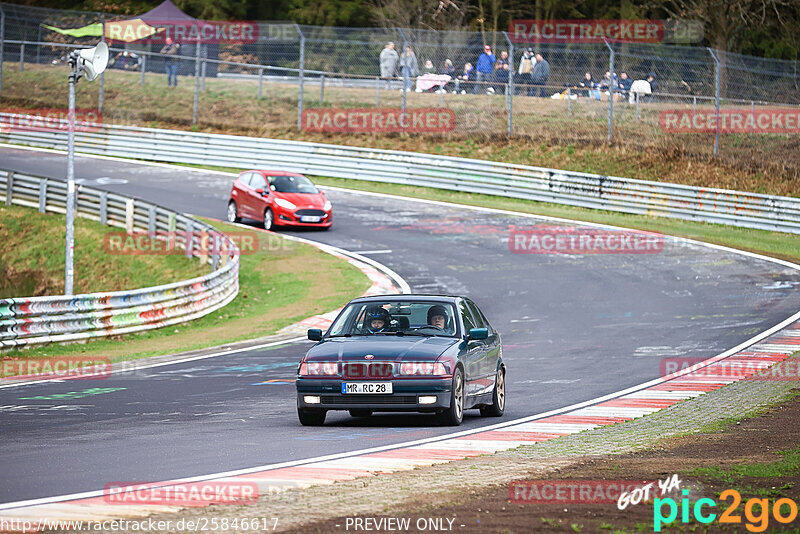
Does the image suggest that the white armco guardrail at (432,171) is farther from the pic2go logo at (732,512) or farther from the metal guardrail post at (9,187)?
the pic2go logo at (732,512)

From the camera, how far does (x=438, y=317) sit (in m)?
12.0

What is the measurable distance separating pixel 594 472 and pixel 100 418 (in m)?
5.92

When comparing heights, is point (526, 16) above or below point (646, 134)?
above

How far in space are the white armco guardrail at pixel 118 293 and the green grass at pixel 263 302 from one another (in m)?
0.23

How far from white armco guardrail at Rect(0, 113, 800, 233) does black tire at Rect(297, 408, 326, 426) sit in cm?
2315

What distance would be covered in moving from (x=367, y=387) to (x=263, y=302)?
14004 millimetres

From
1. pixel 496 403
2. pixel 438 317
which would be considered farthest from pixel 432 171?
pixel 438 317

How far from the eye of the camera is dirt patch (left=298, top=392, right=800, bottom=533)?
6348mm

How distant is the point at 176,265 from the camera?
28.1 m

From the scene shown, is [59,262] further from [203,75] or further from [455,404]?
[455,404]

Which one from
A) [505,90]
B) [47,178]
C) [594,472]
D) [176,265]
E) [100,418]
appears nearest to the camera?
[594,472]

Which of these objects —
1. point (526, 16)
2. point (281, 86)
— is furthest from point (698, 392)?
point (526, 16)

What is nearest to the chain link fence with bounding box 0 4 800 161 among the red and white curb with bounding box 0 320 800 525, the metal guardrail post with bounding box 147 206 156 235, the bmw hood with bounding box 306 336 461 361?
the metal guardrail post with bounding box 147 206 156 235

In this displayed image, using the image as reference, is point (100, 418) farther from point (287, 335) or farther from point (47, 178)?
point (47, 178)
